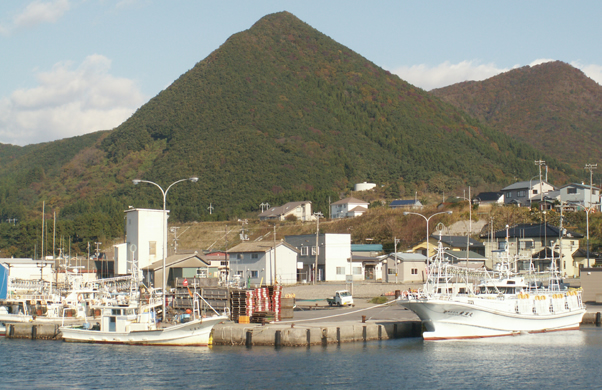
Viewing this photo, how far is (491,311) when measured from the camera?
130 ft

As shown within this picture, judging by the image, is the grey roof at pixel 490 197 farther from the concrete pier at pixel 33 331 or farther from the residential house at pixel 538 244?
the concrete pier at pixel 33 331

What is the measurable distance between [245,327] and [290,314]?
6.32 m

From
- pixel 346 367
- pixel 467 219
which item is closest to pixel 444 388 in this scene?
pixel 346 367

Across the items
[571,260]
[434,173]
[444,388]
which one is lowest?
[444,388]

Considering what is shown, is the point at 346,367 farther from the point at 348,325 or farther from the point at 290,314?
the point at 290,314

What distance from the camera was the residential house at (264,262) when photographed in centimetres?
7280

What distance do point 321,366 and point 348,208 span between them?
94.4m

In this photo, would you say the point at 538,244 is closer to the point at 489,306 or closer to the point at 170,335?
the point at 489,306

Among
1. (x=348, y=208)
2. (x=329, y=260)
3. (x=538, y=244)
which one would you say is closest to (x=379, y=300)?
(x=329, y=260)

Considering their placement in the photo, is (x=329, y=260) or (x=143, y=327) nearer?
(x=143, y=327)

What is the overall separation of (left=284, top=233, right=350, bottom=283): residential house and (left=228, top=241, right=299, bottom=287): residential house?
3.20 meters

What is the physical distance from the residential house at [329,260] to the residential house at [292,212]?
1856 inches

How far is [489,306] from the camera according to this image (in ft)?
130

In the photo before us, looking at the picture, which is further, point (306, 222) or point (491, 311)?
A: point (306, 222)
